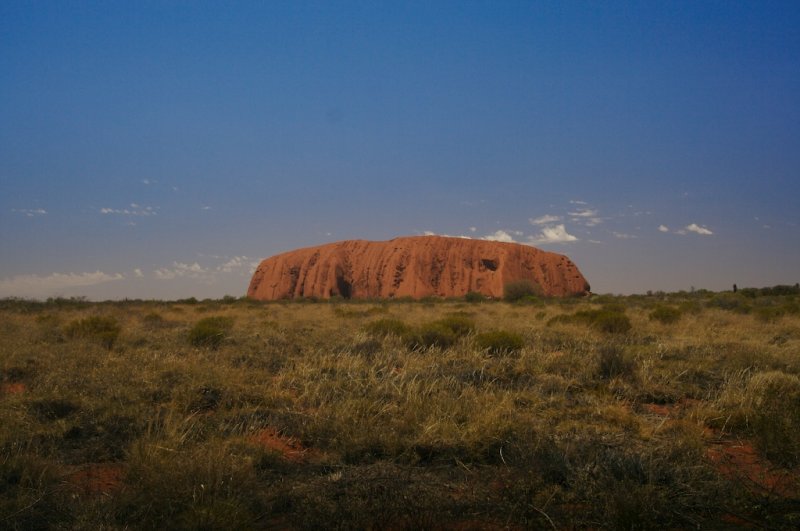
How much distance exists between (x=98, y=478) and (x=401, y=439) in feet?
→ 8.01

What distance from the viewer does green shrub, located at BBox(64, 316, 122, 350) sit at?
1119 centimetres

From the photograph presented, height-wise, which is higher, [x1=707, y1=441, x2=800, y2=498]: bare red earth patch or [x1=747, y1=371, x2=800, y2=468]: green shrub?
[x1=747, y1=371, x2=800, y2=468]: green shrub

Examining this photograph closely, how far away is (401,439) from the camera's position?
15.1ft

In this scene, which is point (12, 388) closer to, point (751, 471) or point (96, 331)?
point (96, 331)

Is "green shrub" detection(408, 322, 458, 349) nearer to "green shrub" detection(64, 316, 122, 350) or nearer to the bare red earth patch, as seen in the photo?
the bare red earth patch

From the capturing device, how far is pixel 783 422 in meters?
4.74

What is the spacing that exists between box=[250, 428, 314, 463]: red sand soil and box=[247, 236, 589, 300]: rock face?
235 ft

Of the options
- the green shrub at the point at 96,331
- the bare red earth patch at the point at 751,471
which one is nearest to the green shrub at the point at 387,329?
the green shrub at the point at 96,331

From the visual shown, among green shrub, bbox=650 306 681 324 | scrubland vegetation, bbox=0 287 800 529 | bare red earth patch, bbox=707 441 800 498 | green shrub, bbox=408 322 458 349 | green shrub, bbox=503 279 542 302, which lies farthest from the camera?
green shrub, bbox=503 279 542 302

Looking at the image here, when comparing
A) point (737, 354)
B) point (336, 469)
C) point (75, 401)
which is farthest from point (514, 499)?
point (737, 354)

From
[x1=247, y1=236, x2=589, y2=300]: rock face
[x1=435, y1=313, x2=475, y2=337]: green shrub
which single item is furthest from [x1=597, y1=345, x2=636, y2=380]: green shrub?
[x1=247, y1=236, x2=589, y2=300]: rock face

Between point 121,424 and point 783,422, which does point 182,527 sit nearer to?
point 121,424

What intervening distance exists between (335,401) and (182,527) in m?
2.98

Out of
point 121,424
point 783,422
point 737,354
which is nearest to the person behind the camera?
point 783,422
